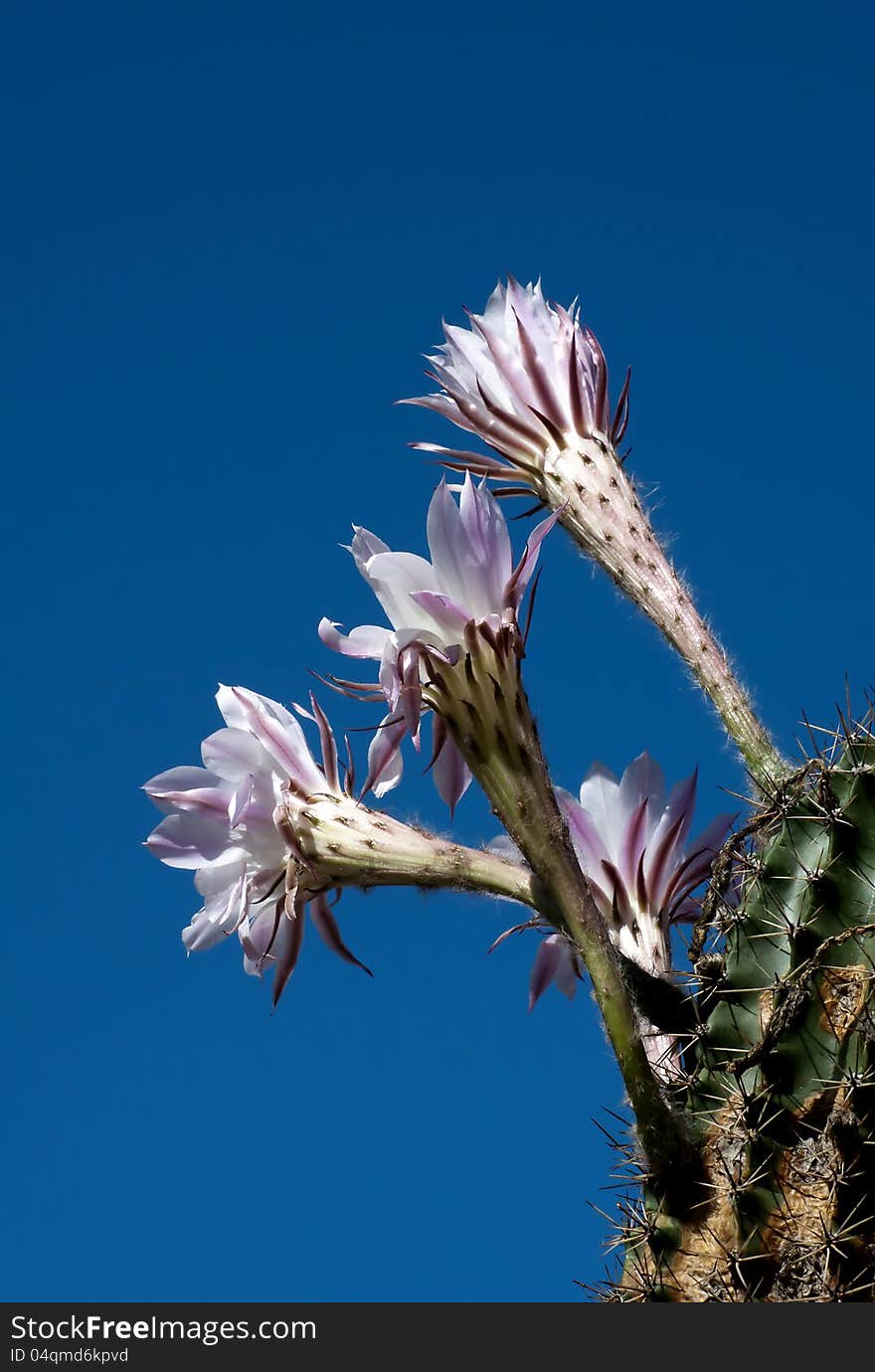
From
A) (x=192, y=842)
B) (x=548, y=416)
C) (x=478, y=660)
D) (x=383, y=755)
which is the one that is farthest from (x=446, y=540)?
(x=548, y=416)

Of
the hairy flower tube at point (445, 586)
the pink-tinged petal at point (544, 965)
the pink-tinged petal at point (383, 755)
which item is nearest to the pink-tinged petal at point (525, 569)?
the hairy flower tube at point (445, 586)

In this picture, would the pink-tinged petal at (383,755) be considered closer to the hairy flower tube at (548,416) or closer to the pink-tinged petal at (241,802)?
the pink-tinged petal at (241,802)

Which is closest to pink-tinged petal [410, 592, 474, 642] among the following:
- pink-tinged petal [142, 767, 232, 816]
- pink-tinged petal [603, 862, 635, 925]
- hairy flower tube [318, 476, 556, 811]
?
hairy flower tube [318, 476, 556, 811]

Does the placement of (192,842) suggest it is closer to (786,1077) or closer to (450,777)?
(450,777)
